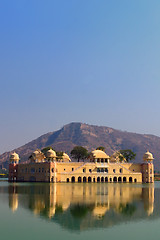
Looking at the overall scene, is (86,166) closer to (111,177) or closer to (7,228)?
(111,177)

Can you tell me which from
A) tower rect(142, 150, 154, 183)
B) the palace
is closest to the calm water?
the palace

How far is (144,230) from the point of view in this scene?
811 inches

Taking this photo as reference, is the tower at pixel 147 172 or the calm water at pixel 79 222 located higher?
the calm water at pixel 79 222

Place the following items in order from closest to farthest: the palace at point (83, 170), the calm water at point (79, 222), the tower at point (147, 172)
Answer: the calm water at point (79, 222)
the palace at point (83, 170)
the tower at point (147, 172)

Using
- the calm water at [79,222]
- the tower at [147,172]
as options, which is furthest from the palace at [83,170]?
the calm water at [79,222]

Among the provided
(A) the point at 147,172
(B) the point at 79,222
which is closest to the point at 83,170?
(A) the point at 147,172

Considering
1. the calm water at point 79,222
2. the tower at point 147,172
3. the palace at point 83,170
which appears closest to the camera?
the calm water at point 79,222

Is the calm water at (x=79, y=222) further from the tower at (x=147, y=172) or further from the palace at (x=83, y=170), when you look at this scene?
the tower at (x=147, y=172)

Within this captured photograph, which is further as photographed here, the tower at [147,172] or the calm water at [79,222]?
the tower at [147,172]

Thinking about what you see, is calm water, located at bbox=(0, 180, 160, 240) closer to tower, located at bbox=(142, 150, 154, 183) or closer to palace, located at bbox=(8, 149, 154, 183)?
palace, located at bbox=(8, 149, 154, 183)

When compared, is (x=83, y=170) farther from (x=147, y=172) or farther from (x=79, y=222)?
(x=79, y=222)

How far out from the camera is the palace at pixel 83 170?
90.4 meters

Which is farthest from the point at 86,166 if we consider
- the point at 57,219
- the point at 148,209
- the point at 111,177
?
the point at 57,219

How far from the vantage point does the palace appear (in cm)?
9044
